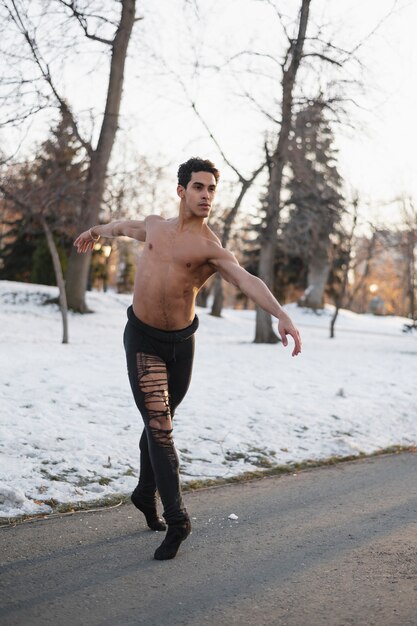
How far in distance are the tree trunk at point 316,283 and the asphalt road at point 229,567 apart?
37240 mm

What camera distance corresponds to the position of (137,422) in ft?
22.4

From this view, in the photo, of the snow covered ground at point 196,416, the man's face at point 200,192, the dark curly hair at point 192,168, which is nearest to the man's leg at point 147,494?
the snow covered ground at point 196,416

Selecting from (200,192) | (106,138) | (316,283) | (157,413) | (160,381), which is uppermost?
(106,138)

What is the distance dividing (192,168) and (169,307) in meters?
0.76

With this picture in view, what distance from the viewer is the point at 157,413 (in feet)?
12.4

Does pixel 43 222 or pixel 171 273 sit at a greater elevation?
pixel 43 222

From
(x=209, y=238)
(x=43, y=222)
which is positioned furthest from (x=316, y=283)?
(x=209, y=238)

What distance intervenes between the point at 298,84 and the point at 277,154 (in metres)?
1.78

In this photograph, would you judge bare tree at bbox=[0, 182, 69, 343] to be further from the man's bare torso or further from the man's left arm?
the man's left arm

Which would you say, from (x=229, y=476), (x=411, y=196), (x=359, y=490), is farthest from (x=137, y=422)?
(x=411, y=196)

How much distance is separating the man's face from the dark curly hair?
22 mm

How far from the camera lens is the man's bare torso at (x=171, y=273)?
3.79m

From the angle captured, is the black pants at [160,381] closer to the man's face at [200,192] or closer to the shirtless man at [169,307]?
the shirtless man at [169,307]

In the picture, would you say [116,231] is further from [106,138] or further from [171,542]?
[106,138]
